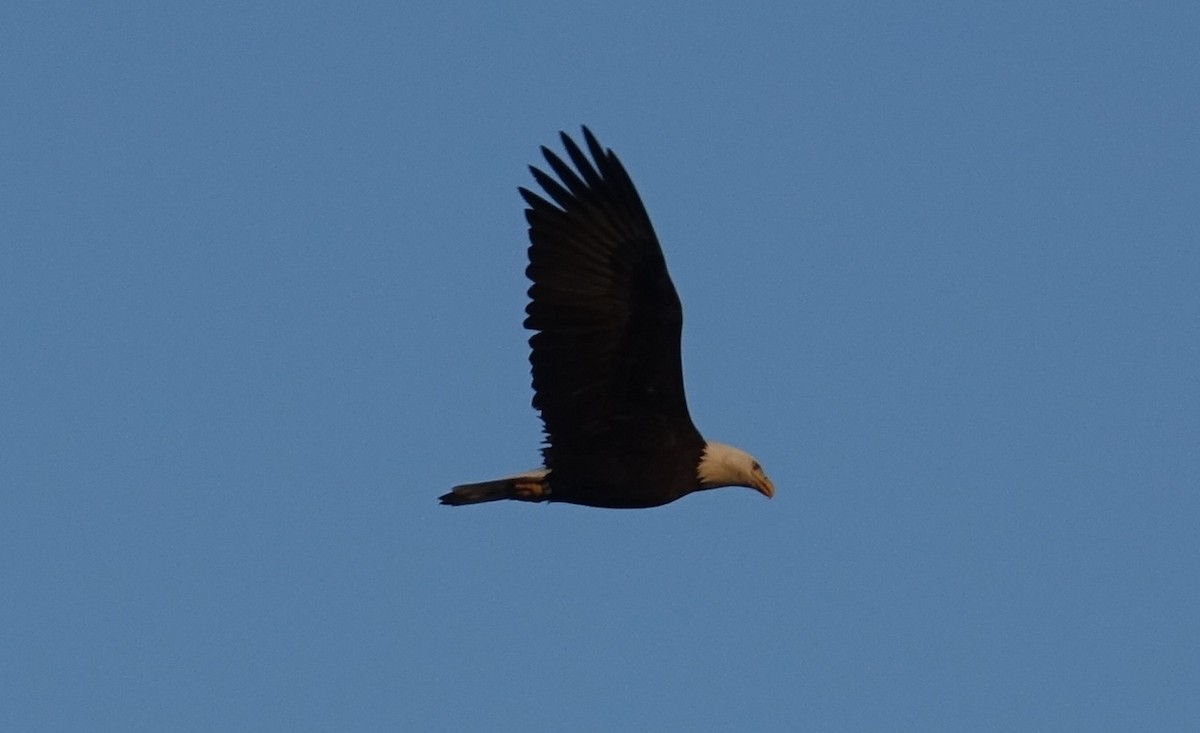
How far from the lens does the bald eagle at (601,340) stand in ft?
71.2

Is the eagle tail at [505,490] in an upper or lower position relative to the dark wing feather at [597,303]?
lower

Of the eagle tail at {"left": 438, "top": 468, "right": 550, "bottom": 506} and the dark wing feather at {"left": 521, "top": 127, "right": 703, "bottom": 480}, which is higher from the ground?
the dark wing feather at {"left": 521, "top": 127, "right": 703, "bottom": 480}

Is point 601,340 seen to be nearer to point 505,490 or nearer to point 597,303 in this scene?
point 597,303

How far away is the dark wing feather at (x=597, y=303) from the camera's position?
21703 mm

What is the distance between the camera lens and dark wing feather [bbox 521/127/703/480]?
21.7 meters

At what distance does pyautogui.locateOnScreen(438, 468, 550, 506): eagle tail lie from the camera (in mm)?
22453

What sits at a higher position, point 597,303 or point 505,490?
point 597,303

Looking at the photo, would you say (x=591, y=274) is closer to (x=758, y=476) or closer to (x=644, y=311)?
(x=644, y=311)

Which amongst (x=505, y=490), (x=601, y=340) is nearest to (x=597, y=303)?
(x=601, y=340)

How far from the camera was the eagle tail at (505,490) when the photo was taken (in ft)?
73.7

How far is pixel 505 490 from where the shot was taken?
22531 millimetres

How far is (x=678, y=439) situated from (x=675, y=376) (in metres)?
0.58

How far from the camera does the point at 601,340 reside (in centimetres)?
2188

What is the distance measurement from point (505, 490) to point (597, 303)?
64.6 inches
